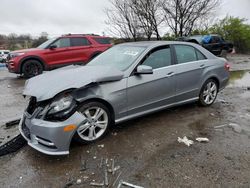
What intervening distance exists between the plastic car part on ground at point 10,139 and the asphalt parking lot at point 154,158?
10cm

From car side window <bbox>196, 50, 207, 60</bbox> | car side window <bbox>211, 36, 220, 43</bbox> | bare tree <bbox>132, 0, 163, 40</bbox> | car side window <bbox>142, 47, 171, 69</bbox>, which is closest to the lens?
car side window <bbox>142, 47, 171, 69</bbox>

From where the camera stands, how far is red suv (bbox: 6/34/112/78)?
8.76 metres

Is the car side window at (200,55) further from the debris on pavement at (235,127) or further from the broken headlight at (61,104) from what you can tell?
the broken headlight at (61,104)

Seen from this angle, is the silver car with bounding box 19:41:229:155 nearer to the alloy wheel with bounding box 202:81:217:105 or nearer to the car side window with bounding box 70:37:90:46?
the alloy wheel with bounding box 202:81:217:105

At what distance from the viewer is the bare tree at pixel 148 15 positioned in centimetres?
2022

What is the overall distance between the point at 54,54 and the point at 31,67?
1.08 meters

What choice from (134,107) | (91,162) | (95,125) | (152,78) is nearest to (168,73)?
(152,78)

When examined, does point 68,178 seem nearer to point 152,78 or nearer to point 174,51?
point 152,78

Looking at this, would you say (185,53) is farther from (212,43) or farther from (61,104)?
(212,43)

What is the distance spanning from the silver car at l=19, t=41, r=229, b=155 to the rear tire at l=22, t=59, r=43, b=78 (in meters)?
5.52

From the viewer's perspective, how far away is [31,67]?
29.5 feet

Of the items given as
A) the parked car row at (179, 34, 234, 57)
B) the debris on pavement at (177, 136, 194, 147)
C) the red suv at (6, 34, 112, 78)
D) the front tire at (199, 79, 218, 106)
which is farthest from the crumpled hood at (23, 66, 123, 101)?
the parked car row at (179, 34, 234, 57)

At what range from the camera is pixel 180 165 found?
2713 millimetres

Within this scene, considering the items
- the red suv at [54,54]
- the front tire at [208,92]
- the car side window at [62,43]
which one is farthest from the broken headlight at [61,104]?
the car side window at [62,43]
